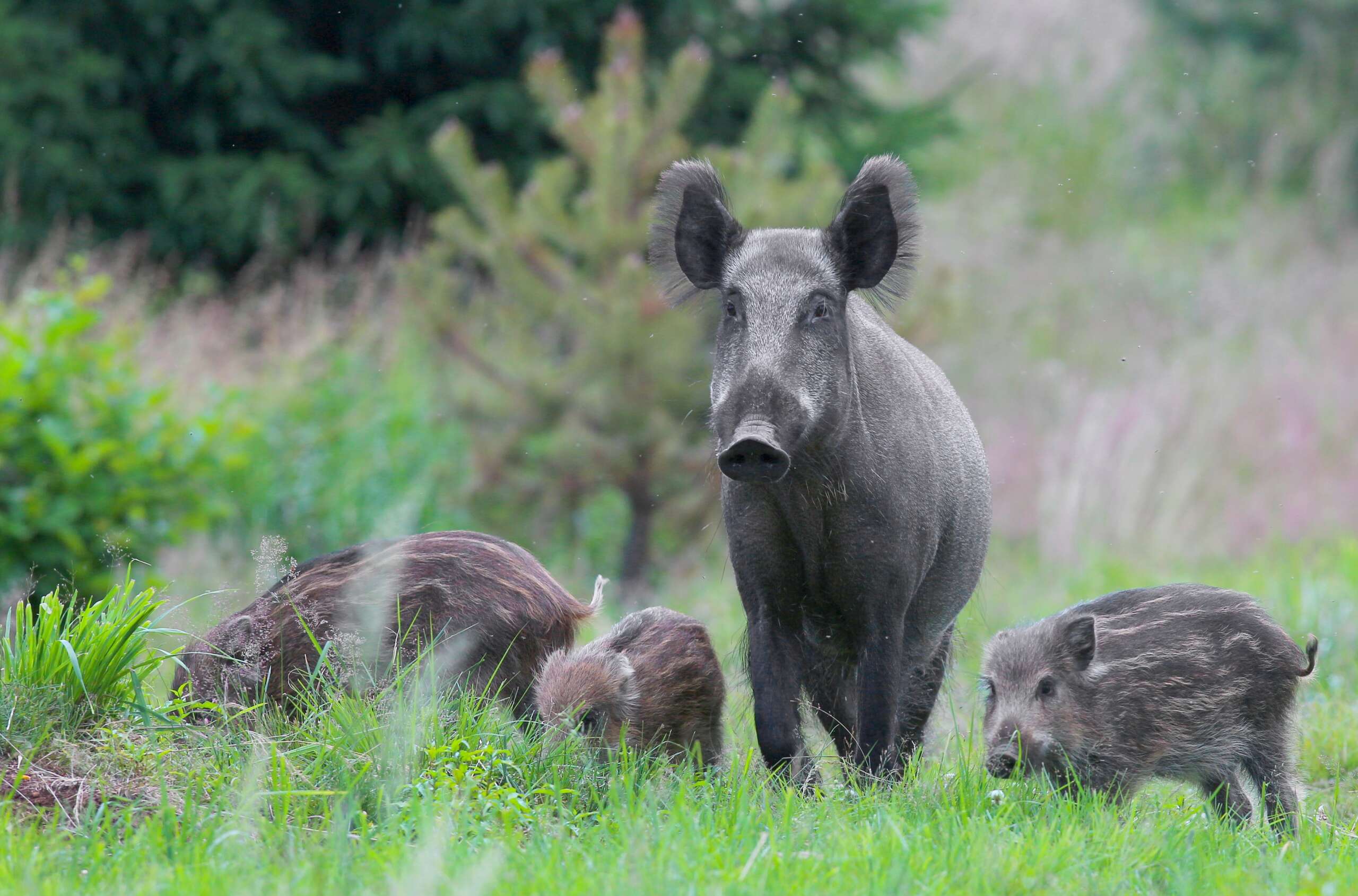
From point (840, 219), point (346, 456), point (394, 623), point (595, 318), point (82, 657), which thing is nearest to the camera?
point (82, 657)

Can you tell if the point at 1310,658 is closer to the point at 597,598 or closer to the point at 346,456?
the point at 597,598

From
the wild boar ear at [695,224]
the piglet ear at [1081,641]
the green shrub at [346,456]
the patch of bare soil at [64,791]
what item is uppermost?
the wild boar ear at [695,224]

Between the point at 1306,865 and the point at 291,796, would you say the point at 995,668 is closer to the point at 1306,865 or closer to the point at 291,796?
the point at 1306,865

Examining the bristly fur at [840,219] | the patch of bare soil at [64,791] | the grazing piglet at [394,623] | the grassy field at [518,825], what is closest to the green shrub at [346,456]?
the grazing piglet at [394,623]

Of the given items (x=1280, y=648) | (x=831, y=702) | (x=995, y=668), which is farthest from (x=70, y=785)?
(x=1280, y=648)

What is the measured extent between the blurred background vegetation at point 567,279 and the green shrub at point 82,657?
44 centimetres

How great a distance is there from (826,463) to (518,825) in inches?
55.4

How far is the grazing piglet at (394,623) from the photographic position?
496cm

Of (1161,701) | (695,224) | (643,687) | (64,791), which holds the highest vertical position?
(695,224)

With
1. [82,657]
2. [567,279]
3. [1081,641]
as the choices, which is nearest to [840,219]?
[1081,641]

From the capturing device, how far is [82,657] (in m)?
4.48

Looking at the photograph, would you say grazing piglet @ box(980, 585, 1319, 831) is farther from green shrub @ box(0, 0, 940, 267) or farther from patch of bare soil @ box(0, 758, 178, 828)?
green shrub @ box(0, 0, 940, 267)

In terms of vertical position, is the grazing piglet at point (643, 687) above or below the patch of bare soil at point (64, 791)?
above

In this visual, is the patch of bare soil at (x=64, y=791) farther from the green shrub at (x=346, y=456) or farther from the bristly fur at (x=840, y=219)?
the green shrub at (x=346, y=456)
